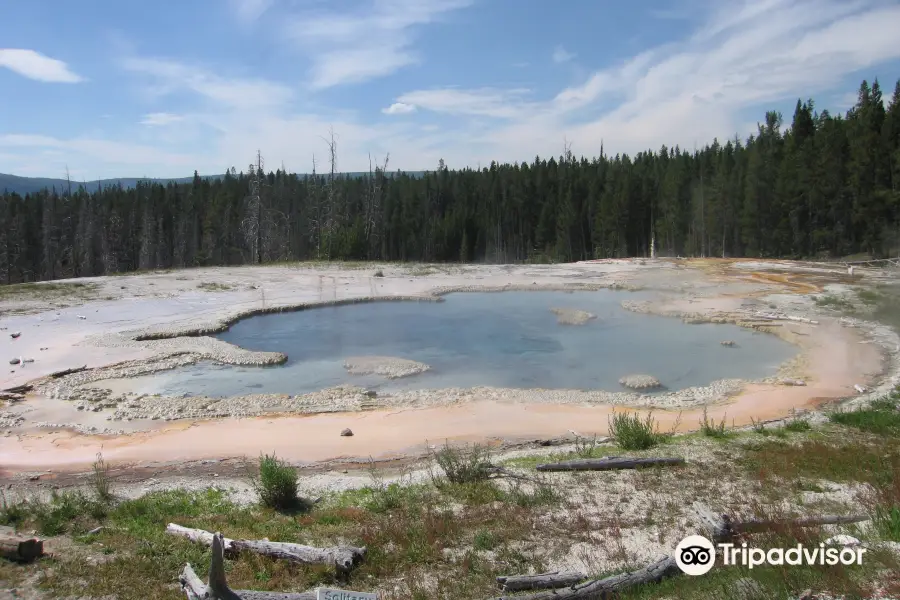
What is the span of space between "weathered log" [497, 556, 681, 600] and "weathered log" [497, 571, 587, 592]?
0.12 metres

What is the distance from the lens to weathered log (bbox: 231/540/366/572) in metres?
5.74

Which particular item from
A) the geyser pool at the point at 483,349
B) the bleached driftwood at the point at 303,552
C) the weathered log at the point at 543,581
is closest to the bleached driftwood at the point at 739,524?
the weathered log at the point at 543,581

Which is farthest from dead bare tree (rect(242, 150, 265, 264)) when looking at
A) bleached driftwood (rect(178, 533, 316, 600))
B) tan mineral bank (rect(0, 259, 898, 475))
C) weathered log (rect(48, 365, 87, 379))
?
bleached driftwood (rect(178, 533, 316, 600))

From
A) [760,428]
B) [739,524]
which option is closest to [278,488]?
[739,524]

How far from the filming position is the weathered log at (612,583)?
4.80 m

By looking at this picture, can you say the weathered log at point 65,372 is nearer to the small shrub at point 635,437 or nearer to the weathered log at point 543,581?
the small shrub at point 635,437

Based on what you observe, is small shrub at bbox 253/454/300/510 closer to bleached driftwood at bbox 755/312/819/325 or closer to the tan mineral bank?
the tan mineral bank

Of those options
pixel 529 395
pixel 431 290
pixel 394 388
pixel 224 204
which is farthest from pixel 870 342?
pixel 224 204

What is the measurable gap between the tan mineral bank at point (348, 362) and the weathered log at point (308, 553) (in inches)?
207

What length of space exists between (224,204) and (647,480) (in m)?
72.8

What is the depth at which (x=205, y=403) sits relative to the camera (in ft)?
48.4

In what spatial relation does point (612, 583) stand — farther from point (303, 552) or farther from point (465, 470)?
point (465, 470)

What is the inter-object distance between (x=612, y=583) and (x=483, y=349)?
635 inches

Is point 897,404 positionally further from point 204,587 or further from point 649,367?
point 204,587
